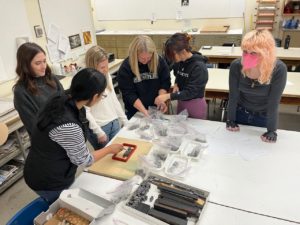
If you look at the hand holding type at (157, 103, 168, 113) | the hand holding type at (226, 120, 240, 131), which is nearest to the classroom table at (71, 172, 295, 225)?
the hand holding type at (226, 120, 240, 131)

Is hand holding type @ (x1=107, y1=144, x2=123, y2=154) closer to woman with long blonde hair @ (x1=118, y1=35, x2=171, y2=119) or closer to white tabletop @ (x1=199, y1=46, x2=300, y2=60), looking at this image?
woman with long blonde hair @ (x1=118, y1=35, x2=171, y2=119)

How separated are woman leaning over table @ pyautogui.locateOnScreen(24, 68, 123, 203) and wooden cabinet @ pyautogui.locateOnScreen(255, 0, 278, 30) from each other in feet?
15.5

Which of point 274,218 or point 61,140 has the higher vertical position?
point 61,140

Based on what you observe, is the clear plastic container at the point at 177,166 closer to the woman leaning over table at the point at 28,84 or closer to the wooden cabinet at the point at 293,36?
the woman leaning over table at the point at 28,84

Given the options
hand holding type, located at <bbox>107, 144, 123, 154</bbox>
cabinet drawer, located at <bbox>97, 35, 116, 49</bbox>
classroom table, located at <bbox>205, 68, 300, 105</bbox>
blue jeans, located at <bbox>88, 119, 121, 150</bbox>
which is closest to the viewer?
hand holding type, located at <bbox>107, 144, 123, 154</bbox>

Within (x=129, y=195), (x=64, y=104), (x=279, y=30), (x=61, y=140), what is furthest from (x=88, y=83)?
(x=279, y=30)

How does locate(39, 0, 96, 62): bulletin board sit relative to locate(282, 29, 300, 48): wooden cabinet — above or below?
above

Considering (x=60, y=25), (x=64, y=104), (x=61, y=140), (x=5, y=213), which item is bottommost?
(x=5, y=213)

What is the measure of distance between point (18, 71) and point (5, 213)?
1.30 m

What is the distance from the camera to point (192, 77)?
1.84 metres

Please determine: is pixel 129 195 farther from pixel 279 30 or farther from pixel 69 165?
pixel 279 30

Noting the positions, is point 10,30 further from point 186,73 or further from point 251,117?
point 251,117

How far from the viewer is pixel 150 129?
1887 millimetres

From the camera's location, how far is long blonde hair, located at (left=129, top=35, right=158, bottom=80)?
6.00 feet
